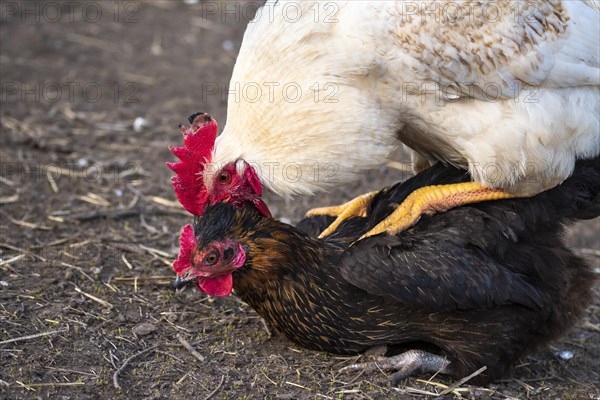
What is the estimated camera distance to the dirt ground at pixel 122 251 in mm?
3928

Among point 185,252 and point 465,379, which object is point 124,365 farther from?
point 465,379

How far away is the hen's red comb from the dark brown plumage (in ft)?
0.48

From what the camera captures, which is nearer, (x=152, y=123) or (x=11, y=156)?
(x=11, y=156)

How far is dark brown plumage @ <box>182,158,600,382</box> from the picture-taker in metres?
4.00

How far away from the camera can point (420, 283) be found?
3.96 m

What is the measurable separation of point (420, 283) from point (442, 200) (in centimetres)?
59

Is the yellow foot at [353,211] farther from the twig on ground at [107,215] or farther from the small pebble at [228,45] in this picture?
the small pebble at [228,45]

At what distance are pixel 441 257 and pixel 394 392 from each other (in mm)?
719

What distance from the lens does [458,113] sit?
4.15 metres

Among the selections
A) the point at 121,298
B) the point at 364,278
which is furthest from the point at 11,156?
the point at 364,278

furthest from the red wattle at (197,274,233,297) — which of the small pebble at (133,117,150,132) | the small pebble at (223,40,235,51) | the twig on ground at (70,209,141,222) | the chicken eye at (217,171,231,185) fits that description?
the small pebble at (223,40,235,51)

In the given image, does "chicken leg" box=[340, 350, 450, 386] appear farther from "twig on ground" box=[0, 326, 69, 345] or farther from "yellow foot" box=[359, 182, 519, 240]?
"twig on ground" box=[0, 326, 69, 345]

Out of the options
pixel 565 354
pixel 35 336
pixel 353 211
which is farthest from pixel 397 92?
pixel 35 336

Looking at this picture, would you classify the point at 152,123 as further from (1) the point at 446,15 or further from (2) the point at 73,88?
(1) the point at 446,15
